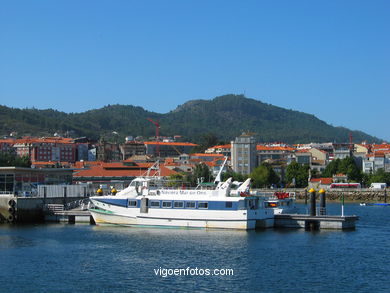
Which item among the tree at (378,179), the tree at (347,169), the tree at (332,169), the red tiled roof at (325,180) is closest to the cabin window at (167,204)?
the red tiled roof at (325,180)

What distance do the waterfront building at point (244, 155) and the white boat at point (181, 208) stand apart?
10270 centimetres

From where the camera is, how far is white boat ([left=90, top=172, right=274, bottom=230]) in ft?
164

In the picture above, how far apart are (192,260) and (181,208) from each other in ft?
46.3

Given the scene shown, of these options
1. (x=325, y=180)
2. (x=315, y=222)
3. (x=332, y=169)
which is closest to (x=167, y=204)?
(x=315, y=222)

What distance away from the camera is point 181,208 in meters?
51.6

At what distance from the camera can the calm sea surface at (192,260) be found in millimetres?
32031

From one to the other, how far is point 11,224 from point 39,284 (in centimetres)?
2691

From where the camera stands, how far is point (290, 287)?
31578 millimetres

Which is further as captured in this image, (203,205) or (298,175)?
(298,175)

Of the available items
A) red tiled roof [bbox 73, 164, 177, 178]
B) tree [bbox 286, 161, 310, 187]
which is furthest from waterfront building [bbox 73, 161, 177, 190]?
tree [bbox 286, 161, 310, 187]

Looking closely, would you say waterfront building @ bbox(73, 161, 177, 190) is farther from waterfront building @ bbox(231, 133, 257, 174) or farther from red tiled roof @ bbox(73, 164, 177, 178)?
waterfront building @ bbox(231, 133, 257, 174)

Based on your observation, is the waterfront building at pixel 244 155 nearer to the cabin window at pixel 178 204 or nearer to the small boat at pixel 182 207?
the small boat at pixel 182 207

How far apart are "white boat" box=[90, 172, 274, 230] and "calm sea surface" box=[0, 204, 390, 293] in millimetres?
1119

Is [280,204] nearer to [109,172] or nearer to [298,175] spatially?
[109,172]
